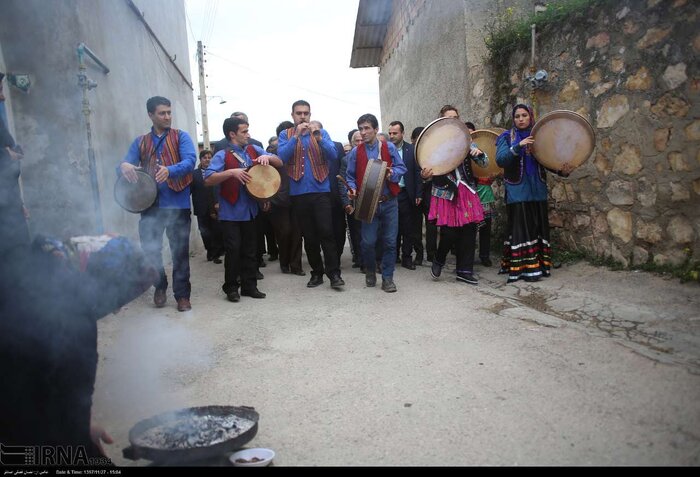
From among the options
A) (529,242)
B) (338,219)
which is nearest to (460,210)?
(529,242)

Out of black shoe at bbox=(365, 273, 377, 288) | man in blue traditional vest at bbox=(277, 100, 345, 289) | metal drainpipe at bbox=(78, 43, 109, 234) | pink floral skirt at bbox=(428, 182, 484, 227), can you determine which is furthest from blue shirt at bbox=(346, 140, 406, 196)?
metal drainpipe at bbox=(78, 43, 109, 234)

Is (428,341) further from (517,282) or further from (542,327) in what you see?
(517,282)

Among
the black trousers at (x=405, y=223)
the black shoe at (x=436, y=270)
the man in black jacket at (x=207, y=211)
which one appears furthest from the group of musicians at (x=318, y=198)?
the man in black jacket at (x=207, y=211)

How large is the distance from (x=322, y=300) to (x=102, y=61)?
12.1ft

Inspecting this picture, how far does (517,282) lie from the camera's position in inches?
218

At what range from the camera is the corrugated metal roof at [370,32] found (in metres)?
12.8

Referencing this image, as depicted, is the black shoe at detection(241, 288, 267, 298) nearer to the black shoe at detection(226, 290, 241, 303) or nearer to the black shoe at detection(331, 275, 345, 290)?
the black shoe at detection(226, 290, 241, 303)

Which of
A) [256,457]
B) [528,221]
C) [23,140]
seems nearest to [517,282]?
[528,221]

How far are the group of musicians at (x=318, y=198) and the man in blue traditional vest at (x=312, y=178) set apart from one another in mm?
11

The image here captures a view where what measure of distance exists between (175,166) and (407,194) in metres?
3.36

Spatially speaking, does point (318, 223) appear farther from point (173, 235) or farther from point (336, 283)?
point (173, 235)

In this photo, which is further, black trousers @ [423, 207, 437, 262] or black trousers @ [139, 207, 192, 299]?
black trousers @ [423, 207, 437, 262]

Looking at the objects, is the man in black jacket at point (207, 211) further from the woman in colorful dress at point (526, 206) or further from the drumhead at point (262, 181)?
the woman in colorful dress at point (526, 206)

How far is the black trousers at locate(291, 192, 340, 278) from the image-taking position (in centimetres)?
570
